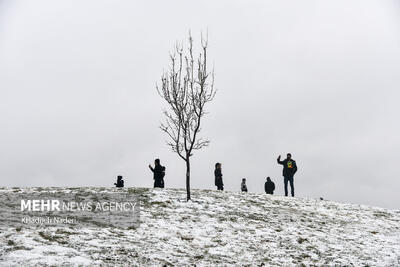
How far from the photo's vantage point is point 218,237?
1147cm

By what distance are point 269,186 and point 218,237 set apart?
12.5 metres

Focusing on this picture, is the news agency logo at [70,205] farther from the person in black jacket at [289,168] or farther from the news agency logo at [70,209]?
the person in black jacket at [289,168]

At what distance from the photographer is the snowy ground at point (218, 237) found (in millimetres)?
8828

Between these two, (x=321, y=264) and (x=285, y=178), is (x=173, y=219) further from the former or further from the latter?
(x=285, y=178)

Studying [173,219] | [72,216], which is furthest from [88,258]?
[173,219]

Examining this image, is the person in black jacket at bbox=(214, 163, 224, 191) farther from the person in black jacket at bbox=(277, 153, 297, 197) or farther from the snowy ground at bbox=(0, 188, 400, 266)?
the snowy ground at bbox=(0, 188, 400, 266)

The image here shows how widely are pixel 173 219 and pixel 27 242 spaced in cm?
504

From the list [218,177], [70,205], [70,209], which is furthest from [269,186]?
[70,209]

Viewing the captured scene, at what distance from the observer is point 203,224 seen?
12.6m

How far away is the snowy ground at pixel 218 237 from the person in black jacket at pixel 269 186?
225 inches

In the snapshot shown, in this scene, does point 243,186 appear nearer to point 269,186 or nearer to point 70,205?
point 269,186

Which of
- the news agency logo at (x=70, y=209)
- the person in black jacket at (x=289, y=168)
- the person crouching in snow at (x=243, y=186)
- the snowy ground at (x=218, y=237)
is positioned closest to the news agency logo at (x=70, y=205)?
the news agency logo at (x=70, y=209)

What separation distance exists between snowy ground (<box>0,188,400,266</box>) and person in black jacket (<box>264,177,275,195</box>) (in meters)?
5.71

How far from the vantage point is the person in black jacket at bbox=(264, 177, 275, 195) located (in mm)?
23312
